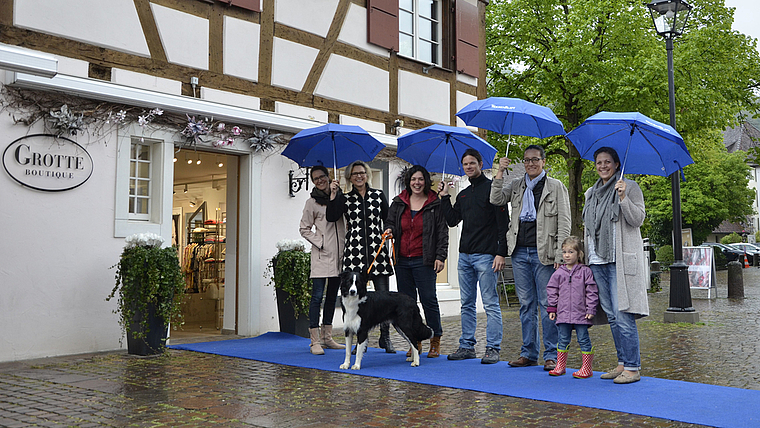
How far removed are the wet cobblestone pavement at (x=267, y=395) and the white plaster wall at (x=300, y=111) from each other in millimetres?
3662

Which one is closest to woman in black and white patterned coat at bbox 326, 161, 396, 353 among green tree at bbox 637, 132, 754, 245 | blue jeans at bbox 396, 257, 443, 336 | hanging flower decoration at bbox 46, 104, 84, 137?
blue jeans at bbox 396, 257, 443, 336

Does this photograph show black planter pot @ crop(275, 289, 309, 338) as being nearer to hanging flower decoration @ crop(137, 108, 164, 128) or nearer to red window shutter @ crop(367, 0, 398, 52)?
hanging flower decoration @ crop(137, 108, 164, 128)

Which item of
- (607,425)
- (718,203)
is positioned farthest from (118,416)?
(718,203)

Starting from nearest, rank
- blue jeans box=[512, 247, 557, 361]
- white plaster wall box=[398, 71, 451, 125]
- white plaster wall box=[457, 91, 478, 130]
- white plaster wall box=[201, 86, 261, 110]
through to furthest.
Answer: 1. blue jeans box=[512, 247, 557, 361]
2. white plaster wall box=[201, 86, 261, 110]
3. white plaster wall box=[398, 71, 451, 125]
4. white plaster wall box=[457, 91, 478, 130]

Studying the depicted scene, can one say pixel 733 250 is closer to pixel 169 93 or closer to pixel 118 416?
pixel 169 93

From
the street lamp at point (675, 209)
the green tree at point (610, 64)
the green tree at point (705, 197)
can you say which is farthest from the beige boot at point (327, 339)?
the green tree at point (705, 197)

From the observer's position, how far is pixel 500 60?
19656 mm

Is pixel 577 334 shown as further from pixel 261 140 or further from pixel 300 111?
pixel 300 111

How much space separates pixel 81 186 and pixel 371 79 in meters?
4.94

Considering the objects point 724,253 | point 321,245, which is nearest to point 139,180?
point 321,245

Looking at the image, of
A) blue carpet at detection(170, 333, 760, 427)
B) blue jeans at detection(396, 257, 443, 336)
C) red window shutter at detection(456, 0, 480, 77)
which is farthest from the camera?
red window shutter at detection(456, 0, 480, 77)

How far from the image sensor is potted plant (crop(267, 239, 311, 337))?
28.5 ft

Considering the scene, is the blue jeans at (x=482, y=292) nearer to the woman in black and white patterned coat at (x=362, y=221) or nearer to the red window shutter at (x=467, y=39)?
the woman in black and white patterned coat at (x=362, y=221)

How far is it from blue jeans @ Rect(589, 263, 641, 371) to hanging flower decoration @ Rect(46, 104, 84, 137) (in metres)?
5.37
